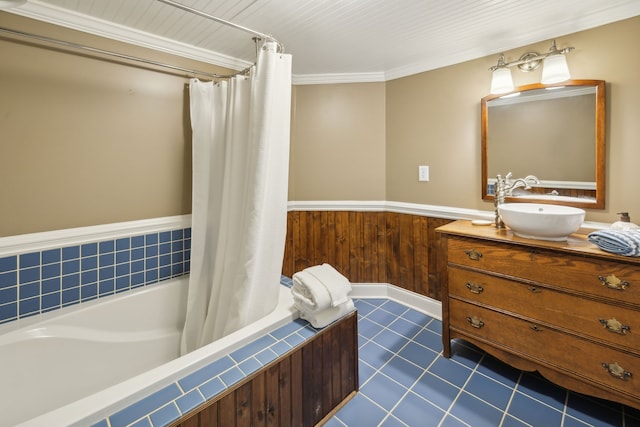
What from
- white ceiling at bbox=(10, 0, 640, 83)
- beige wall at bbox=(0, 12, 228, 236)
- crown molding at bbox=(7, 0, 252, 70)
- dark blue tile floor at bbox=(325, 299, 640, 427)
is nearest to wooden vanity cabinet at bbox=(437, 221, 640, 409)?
dark blue tile floor at bbox=(325, 299, 640, 427)

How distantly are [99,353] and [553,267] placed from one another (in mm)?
2493

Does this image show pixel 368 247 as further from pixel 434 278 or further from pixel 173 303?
pixel 173 303

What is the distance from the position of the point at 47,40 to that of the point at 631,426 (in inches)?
136

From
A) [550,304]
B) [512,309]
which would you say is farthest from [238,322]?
[550,304]

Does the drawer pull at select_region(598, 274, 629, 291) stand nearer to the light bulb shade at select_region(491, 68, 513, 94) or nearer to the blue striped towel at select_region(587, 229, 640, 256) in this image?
the blue striped towel at select_region(587, 229, 640, 256)

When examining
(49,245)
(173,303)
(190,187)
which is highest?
(190,187)

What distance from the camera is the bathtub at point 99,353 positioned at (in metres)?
1.04

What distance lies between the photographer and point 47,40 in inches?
58.4

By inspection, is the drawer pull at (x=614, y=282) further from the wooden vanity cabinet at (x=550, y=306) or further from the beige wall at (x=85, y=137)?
the beige wall at (x=85, y=137)

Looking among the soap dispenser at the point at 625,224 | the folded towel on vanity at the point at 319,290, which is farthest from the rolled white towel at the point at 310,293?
the soap dispenser at the point at 625,224

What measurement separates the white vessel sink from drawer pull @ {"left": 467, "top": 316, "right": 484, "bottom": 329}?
1.89ft

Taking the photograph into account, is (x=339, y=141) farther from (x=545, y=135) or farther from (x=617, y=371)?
(x=617, y=371)

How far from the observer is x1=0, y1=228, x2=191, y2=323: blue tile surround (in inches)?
60.7

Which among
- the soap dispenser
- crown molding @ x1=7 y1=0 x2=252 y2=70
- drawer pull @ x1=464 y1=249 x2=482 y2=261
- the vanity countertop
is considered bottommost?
drawer pull @ x1=464 y1=249 x2=482 y2=261
